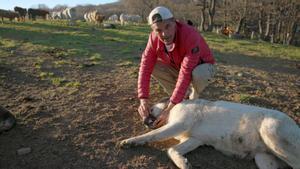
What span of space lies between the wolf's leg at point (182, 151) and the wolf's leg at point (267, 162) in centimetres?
73

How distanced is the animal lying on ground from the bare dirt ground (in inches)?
5.9

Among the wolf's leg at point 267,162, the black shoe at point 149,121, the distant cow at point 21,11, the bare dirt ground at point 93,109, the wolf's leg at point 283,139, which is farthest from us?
the distant cow at point 21,11

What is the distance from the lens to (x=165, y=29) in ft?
15.1

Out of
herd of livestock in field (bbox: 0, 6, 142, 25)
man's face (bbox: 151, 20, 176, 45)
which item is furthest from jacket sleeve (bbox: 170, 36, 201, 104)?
herd of livestock in field (bbox: 0, 6, 142, 25)

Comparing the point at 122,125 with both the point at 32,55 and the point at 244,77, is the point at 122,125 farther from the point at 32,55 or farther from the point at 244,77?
the point at 32,55

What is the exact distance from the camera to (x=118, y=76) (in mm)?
7770

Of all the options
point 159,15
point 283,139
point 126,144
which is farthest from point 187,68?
point 283,139

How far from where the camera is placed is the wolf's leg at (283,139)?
A: 3.88 metres

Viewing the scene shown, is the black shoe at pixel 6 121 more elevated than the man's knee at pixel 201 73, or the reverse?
the man's knee at pixel 201 73

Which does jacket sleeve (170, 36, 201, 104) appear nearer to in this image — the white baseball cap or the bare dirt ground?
the white baseball cap

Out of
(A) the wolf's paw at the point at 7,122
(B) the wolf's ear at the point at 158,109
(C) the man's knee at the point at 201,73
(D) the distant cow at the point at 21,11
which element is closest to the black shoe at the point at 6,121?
(A) the wolf's paw at the point at 7,122

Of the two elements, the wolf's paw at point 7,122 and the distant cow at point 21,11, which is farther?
the distant cow at point 21,11

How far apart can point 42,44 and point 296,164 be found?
9.66m

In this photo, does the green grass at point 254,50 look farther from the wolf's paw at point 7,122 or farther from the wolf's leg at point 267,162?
the wolf's paw at point 7,122
